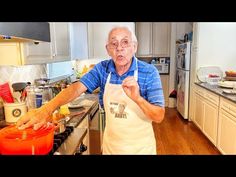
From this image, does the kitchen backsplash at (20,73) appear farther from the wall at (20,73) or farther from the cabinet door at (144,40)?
the cabinet door at (144,40)

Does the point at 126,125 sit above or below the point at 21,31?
below

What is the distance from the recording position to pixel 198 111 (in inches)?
136

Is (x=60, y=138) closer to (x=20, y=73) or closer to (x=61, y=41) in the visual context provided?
(x=20, y=73)

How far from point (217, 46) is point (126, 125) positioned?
118 inches

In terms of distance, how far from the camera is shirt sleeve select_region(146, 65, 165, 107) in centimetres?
97

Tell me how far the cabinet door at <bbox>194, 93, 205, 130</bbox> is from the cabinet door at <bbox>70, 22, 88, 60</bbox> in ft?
6.16

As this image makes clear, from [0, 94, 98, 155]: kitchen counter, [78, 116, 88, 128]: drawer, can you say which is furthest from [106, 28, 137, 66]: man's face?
[78, 116, 88, 128]: drawer

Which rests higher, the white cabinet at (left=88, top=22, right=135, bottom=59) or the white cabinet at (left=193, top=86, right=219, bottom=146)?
the white cabinet at (left=88, top=22, right=135, bottom=59)

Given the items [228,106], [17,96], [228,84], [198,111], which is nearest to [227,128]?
[228,106]

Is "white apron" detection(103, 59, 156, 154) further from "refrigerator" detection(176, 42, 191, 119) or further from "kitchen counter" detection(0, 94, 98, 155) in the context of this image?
"refrigerator" detection(176, 42, 191, 119)

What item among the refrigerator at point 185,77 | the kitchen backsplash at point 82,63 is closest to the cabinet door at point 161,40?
the refrigerator at point 185,77
